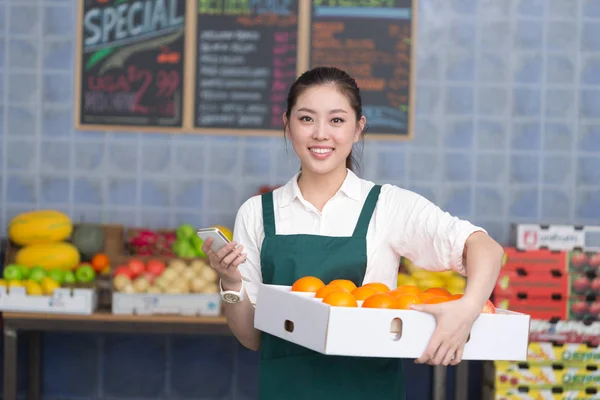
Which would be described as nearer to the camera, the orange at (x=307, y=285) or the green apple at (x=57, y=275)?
the orange at (x=307, y=285)

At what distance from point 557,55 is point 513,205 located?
0.83m

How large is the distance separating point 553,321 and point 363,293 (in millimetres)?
2433

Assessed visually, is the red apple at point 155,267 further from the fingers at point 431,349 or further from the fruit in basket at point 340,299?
the fingers at point 431,349

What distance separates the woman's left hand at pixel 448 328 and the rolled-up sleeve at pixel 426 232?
8.0 inches

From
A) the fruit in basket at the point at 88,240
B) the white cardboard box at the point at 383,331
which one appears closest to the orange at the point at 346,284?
the white cardboard box at the point at 383,331

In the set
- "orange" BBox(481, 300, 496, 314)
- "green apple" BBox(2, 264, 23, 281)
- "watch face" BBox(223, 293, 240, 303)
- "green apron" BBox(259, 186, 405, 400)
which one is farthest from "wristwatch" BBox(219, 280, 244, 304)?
"green apple" BBox(2, 264, 23, 281)

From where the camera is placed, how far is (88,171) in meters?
4.57

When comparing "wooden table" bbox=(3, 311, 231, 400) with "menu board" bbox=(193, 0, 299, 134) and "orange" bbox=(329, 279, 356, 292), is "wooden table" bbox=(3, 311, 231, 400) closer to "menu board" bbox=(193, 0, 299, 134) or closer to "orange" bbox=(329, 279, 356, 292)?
"menu board" bbox=(193, 0, 299, 134)

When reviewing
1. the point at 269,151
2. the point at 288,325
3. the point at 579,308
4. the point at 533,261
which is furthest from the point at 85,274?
the point at 288,325

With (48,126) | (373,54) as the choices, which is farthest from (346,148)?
(48,126)

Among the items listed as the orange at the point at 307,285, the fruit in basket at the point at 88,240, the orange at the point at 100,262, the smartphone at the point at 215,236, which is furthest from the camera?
the fruit in basket at the point at 88,240

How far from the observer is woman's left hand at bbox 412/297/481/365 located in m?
1.63

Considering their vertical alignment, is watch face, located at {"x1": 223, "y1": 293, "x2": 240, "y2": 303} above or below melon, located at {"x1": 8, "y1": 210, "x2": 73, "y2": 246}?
above

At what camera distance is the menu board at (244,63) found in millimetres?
4535
